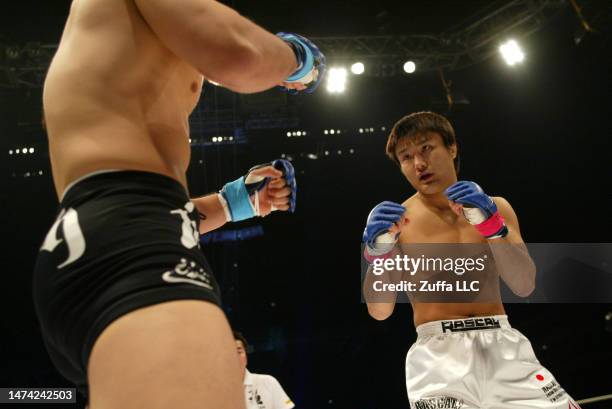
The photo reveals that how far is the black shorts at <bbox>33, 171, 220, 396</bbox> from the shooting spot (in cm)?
71

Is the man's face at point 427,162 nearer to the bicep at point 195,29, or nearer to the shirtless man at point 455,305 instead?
A: the shirtless man at point 455,305

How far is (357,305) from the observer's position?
6.23 metres

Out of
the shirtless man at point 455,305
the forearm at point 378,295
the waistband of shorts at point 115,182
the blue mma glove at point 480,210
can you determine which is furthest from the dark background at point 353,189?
the waistband of shorts at point 115,182

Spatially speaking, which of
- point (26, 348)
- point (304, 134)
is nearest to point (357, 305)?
point (304, 134)

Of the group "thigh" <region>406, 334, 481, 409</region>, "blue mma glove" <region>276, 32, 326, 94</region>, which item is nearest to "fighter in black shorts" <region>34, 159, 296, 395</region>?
"blue mma glove" <region>276, 32, 326, 94</region>

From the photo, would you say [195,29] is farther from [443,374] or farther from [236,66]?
[443,374]

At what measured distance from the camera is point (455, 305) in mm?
1906

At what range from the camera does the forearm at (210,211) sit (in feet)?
4.44

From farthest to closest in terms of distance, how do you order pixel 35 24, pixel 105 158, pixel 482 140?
pixel 482 140, pixel 35 24, pixel 105 158

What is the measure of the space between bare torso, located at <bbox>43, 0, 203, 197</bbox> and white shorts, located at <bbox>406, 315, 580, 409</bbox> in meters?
1.16

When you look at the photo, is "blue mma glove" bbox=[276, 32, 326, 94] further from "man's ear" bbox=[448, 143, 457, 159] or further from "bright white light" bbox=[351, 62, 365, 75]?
"bright white light" bbox=[351, 62, 365, 75]

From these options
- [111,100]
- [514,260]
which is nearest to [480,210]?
[514,260]

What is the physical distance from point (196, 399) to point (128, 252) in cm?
21

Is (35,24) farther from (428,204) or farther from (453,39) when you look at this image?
(428,204)
